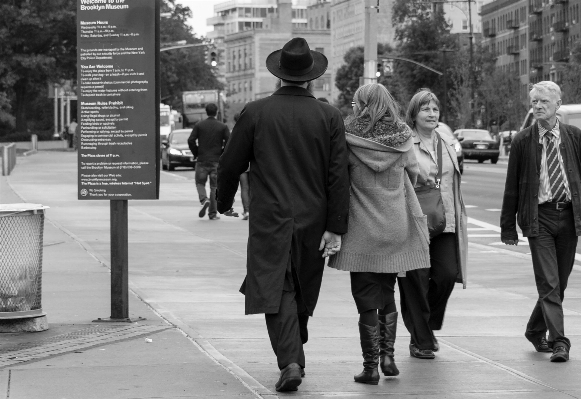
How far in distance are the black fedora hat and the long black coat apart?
0.12m

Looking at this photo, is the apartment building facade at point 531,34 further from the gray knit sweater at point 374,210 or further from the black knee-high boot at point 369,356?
the black knee-high boot at point 369,356

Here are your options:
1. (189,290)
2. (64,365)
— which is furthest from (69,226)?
(64,365)

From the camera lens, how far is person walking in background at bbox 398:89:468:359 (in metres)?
8.11

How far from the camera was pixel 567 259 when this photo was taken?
8305mm

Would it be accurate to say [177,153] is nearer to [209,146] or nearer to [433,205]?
[209,146]

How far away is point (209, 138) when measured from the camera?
21.6m

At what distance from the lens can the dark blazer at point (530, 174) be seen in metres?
8.18

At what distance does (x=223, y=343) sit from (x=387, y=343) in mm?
1453

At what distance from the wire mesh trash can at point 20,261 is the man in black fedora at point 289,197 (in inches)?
89.7

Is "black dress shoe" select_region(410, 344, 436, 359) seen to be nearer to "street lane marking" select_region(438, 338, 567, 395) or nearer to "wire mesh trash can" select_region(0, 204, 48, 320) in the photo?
"street lane marking" select_region(438, 338, 567, 395)

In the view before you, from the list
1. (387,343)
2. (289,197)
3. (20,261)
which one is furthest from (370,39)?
(289,197)

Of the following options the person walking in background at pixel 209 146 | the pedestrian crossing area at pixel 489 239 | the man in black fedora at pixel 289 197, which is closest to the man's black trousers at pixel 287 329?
the man in black fedora at pixel 289 197

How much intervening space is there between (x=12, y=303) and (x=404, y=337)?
258 cm

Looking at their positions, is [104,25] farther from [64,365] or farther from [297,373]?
[297,373]
